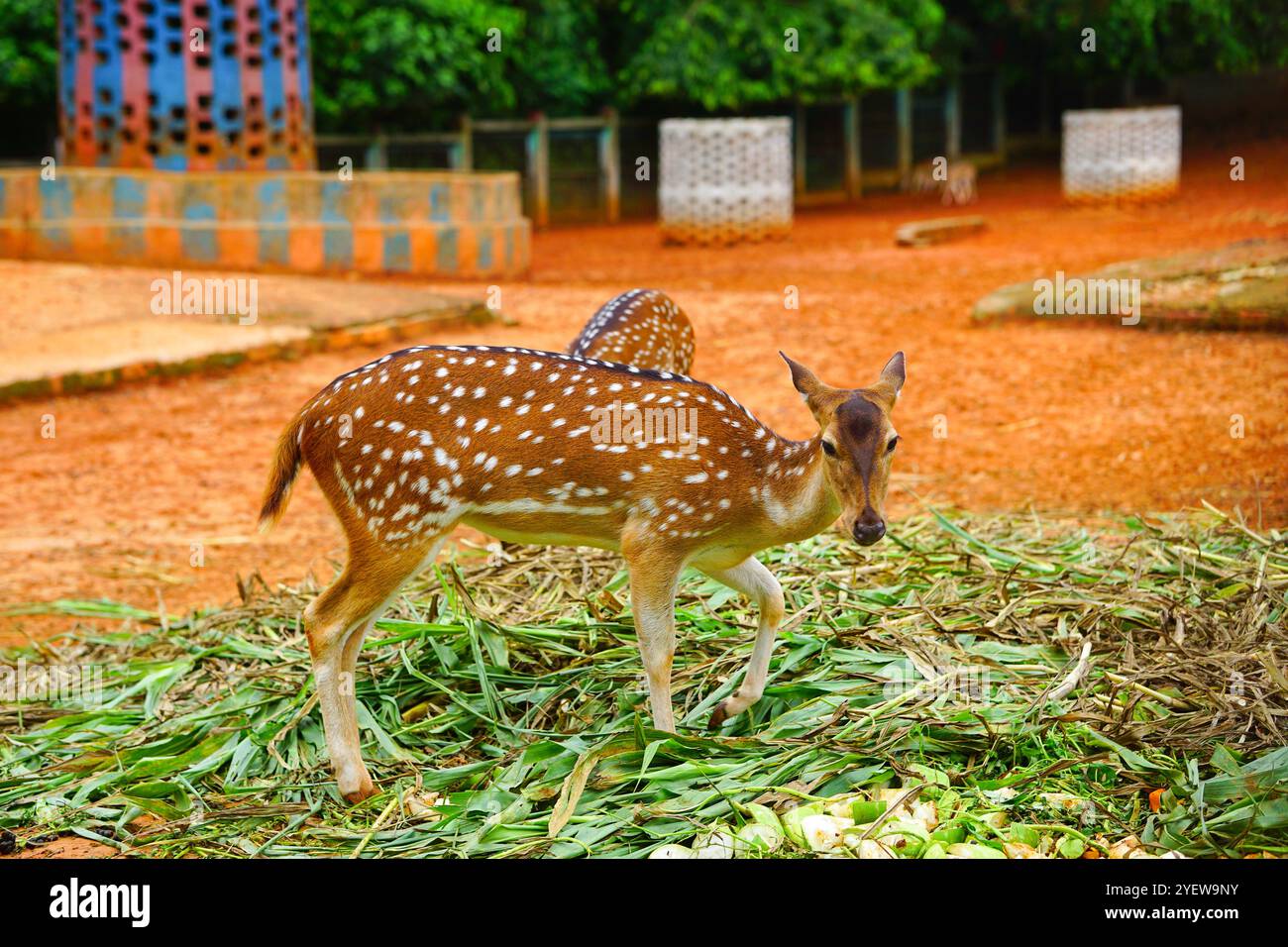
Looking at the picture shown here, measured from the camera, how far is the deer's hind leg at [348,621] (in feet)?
15.9

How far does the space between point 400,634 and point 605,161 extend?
19.0 metres

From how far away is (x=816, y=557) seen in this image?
21.0 ft

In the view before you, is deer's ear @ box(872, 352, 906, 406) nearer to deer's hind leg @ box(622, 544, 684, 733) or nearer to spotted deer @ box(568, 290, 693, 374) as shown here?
deer's hind leg @ box(622, 544, 684, 733)

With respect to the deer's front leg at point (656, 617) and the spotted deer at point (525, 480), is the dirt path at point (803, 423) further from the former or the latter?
the deer's front leg at point (656, 617)

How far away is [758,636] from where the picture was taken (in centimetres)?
511

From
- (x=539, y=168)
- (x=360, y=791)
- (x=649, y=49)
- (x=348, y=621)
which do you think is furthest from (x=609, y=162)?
(x=360, y=791)

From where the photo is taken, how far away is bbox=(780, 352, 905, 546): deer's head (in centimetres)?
445

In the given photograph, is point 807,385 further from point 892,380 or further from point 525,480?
point 525,480

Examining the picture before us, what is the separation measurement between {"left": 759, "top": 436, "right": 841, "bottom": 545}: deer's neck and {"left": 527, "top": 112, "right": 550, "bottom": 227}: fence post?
18849mm

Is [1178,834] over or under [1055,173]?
under

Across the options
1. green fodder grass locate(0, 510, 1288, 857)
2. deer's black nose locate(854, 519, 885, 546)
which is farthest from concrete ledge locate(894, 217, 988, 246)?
deer's black nose locate(854, 519, 885, 546)

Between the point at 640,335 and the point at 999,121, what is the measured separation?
891 inches
